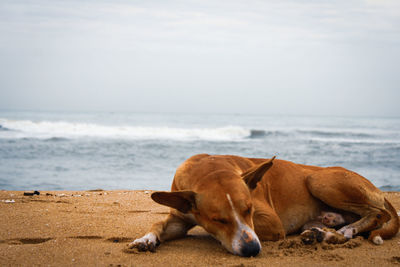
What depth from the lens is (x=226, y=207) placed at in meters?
3.41

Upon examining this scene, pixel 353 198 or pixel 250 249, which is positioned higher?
pixel 353 198

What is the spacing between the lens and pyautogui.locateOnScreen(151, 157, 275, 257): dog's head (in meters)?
3.40

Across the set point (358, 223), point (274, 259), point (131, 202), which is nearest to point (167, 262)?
point (274, 259)

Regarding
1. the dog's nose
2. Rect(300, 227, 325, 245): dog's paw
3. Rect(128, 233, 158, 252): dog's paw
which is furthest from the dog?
Rect(128, 233, 158, 252): dog's paw

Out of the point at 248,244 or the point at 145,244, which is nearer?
the point at 248,244

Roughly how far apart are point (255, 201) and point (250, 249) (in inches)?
32.2

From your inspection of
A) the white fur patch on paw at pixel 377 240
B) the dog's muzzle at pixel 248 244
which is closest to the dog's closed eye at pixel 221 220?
the dog's muzzle at pixel 248 244

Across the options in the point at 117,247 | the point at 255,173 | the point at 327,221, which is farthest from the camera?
the point at 327,221

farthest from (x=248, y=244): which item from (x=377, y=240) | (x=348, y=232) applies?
(x=377, y=240)

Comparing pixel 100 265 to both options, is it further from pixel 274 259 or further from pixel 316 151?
pixel 316 151

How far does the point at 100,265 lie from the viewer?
3312 mm

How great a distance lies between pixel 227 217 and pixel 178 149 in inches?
654

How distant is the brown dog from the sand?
6.1 inches

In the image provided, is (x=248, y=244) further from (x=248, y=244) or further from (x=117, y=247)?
(x=117, y=247)
